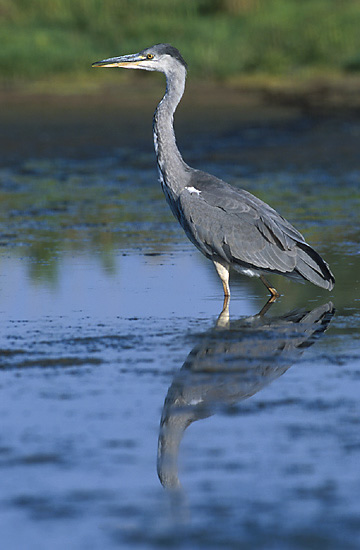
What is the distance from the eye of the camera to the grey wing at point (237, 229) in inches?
304

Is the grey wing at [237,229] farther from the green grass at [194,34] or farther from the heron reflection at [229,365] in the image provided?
the green grass at [194,34]

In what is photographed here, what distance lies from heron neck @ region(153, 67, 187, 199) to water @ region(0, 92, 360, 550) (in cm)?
72

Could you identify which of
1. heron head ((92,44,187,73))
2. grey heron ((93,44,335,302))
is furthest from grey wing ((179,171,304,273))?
heron head ((92,44,187,73))

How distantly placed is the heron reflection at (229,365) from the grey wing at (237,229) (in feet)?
1.79

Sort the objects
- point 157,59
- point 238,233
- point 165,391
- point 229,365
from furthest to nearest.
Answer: point 157,59 → point 238,233 → point 229,365 → point 165,391

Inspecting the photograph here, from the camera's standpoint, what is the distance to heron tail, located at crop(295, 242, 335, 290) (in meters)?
7.59

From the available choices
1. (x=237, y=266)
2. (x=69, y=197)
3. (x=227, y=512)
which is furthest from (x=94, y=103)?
(x=227, y=512)

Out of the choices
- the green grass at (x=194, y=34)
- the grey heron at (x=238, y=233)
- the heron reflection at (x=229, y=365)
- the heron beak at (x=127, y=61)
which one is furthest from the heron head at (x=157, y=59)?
the green grass at (x=194, y=34)

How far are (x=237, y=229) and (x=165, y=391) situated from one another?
2598mm

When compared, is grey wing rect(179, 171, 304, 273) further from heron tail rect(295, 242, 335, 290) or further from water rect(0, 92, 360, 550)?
water rect(0, 92, 360, 550)

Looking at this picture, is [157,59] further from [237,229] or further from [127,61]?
[237,229]

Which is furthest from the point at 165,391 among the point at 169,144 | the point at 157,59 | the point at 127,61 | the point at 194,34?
the point at 194,34

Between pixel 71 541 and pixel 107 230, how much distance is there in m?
6.80

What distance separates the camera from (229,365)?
19.1ft
